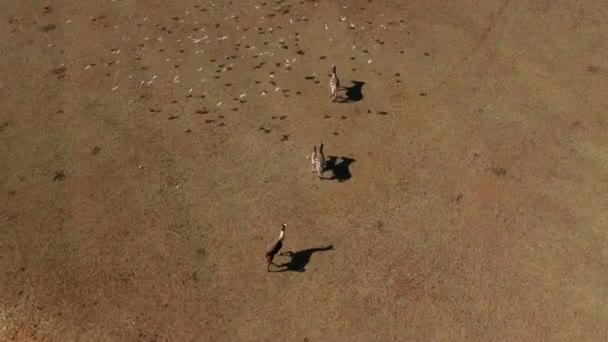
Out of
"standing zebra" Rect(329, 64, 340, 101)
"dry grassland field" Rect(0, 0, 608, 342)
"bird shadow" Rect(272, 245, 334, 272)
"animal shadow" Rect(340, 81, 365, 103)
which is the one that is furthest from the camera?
"animal shadow" Rect(340, 81, 365, 103)

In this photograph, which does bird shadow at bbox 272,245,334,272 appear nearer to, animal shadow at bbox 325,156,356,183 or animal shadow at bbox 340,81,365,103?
animal shadow at bbox 325,156,356,183

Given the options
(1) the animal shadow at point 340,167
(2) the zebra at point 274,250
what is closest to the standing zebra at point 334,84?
(1) the animal shadow at point 340,167

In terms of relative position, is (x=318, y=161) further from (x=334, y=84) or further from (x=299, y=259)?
(x=334, y=84)

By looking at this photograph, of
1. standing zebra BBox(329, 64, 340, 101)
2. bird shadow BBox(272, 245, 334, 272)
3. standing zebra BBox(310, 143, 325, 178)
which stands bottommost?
bird shadow BBox(272, 245, 334, 272)

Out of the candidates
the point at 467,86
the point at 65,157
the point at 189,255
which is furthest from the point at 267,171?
the point at 467,86

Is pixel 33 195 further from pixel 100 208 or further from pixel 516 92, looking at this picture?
pixel 516 92

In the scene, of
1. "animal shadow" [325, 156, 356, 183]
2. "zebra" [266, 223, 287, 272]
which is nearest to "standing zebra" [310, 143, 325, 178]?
"animal shadow" [325, 156, 356, 183]

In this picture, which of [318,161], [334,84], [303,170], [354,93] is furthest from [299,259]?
[354,93]
